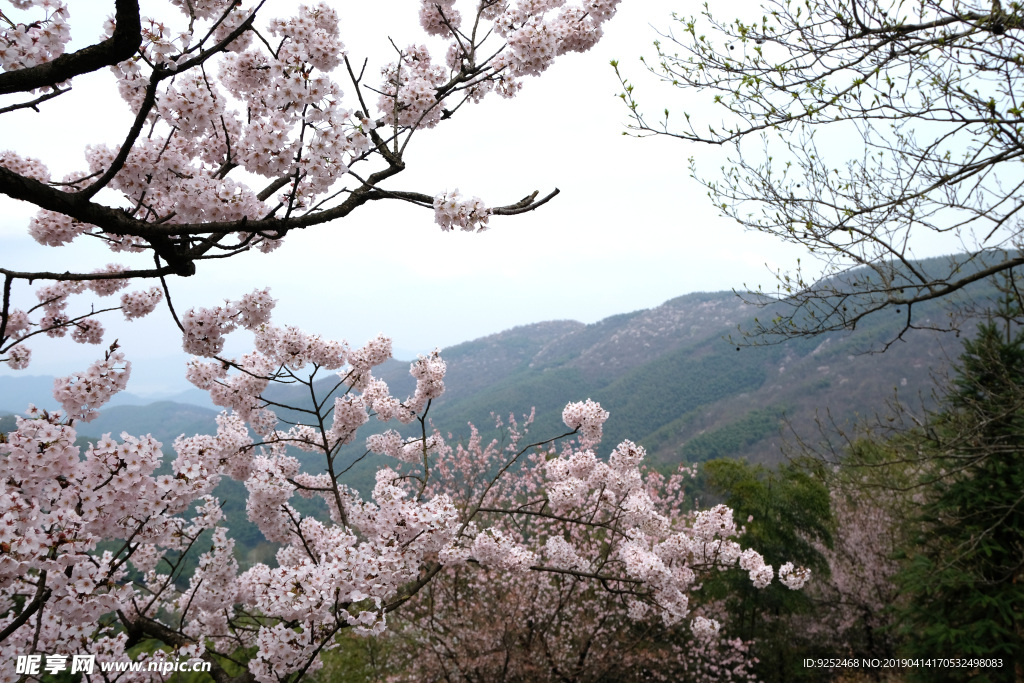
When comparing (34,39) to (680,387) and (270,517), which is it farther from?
(680,387)

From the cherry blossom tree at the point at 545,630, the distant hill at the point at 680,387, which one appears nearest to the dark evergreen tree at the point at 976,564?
the cherry blossom tree at the point at 545,630

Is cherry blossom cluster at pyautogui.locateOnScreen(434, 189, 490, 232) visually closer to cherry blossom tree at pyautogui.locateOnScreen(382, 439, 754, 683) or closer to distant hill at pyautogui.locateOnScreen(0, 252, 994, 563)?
cherry blossom tree at pyautogui.locateOnScreen(382, 439, 754, 683)

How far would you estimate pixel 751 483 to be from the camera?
35.5 ft

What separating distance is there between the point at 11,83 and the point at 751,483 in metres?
12.2

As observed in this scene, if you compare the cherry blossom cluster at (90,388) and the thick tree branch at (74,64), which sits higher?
the thick tree branch at (74,64)

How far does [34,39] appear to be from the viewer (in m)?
1.86

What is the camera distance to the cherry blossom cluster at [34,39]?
5.77 feet

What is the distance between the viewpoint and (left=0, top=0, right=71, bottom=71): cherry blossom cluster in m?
1.76

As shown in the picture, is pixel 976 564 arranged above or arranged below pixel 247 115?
below

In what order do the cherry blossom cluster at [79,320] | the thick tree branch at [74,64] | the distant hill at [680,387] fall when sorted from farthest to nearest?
1. the distant hill at [680,387]
2. the cherry blossom cluster at [79,320]
3. the thick tree branch at [74,64]

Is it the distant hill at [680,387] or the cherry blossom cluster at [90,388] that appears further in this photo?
the distant hill at [680,387]

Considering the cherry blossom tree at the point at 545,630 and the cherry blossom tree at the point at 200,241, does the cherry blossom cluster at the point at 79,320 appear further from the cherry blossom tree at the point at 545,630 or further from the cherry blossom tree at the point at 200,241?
the cherry blossom tree at the point at 545,630

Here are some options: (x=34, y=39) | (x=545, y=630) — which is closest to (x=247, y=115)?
(x=34, y=39)

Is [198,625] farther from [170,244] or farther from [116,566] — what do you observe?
[170,244]
